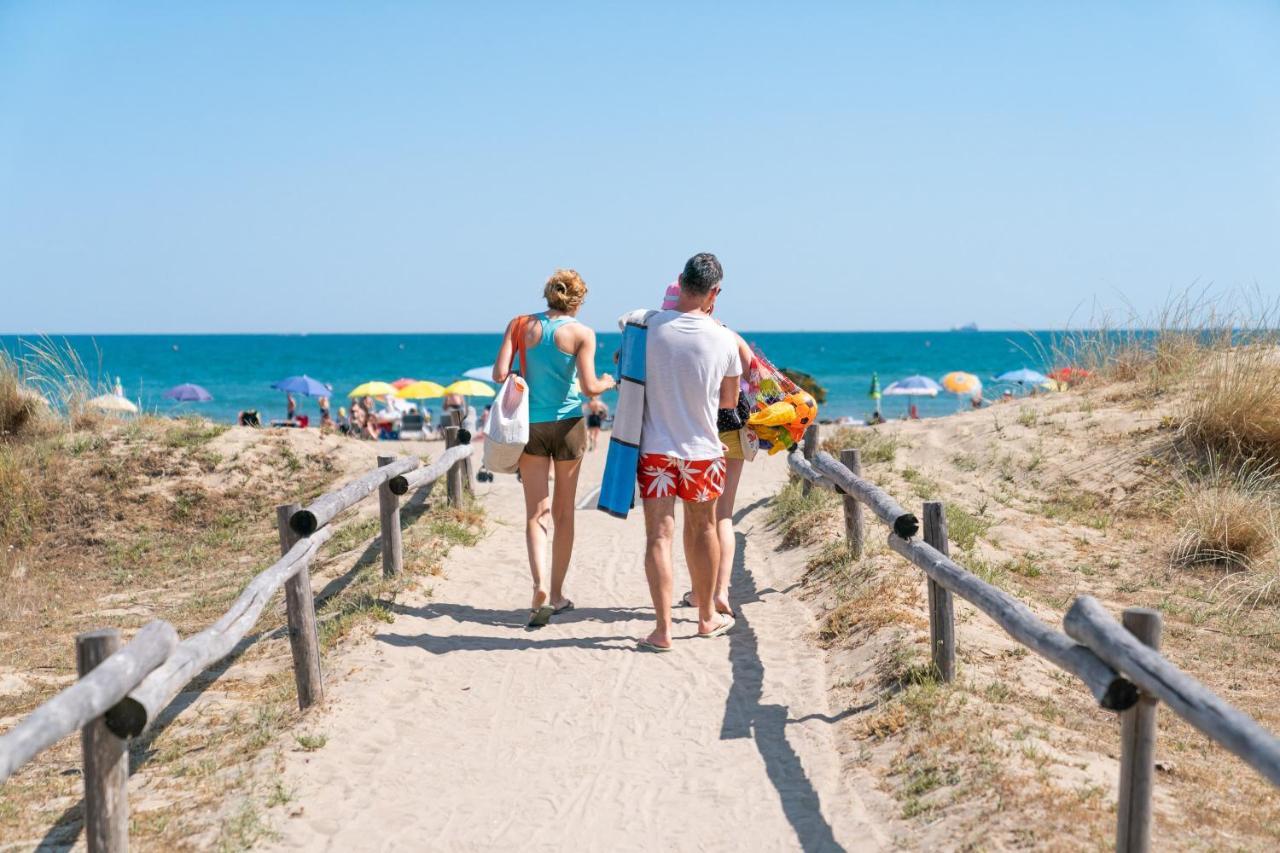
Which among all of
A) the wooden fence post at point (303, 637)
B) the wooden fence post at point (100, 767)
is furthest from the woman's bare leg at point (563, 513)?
the wooden fence post at point (100, 767)

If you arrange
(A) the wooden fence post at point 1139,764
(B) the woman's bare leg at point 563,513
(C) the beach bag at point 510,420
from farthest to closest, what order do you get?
(B) the woman's bare leg at point 563,513 → (C) the beach bag at point 510,420 → (A) the wooden fence post at point 1139,764

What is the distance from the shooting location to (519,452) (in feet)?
21.0

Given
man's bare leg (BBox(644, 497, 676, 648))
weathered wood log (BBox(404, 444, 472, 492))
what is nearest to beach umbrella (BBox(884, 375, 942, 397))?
weathered wood log (BBox(404, 444, 472, 492))

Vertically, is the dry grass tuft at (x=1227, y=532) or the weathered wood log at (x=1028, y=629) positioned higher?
the weathered wood log at (x=1028, y=629)

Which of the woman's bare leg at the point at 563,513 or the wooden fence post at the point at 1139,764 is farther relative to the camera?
the woman's bare leg at the point at 563,513

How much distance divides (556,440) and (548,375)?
383 millimetres

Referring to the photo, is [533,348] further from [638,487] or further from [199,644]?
[199,644]

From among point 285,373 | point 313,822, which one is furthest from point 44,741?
point 285,373

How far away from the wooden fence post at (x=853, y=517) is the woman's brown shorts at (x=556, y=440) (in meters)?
2.19

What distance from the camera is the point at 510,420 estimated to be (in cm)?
631

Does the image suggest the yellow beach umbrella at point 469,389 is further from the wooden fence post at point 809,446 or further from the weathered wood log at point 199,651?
the weathered wood log at point 199,651

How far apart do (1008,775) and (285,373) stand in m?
85.7

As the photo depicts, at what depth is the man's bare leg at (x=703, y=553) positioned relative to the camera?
19.8ft

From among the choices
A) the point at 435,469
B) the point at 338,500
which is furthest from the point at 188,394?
the point at 338,500
